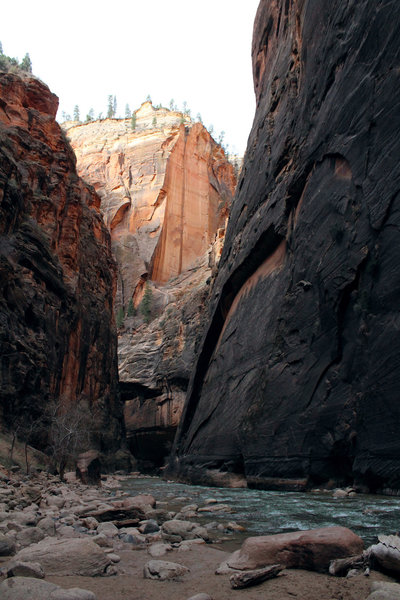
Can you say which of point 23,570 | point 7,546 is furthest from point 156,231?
point 23,570

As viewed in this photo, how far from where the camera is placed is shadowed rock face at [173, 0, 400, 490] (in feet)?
36.0

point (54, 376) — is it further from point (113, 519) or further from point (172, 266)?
point (172, 266)

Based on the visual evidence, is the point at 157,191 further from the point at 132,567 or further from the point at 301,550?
the point at 301,550

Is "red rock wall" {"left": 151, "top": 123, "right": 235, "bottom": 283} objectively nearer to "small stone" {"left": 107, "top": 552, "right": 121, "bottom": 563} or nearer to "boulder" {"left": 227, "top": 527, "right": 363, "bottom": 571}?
"small stone" {"left": 107, "top": 552, "right": 121, "bottom": 563}

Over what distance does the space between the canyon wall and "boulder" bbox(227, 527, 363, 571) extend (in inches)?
1354

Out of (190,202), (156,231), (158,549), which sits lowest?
(158,549)

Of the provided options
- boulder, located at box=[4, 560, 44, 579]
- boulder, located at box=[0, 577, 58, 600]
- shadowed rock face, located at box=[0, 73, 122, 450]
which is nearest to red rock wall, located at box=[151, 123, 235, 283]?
shadowed rock face, located at box=[0, 73, 122, 450]

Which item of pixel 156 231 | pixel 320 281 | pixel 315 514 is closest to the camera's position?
pixel 315 514

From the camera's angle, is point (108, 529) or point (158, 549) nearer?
point (158, 549)

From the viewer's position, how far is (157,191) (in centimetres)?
6588

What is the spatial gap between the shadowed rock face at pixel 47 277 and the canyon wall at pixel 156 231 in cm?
503

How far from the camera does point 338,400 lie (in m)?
12.0

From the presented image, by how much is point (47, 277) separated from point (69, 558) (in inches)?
889

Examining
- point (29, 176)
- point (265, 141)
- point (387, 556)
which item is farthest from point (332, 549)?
point (29, 176)
